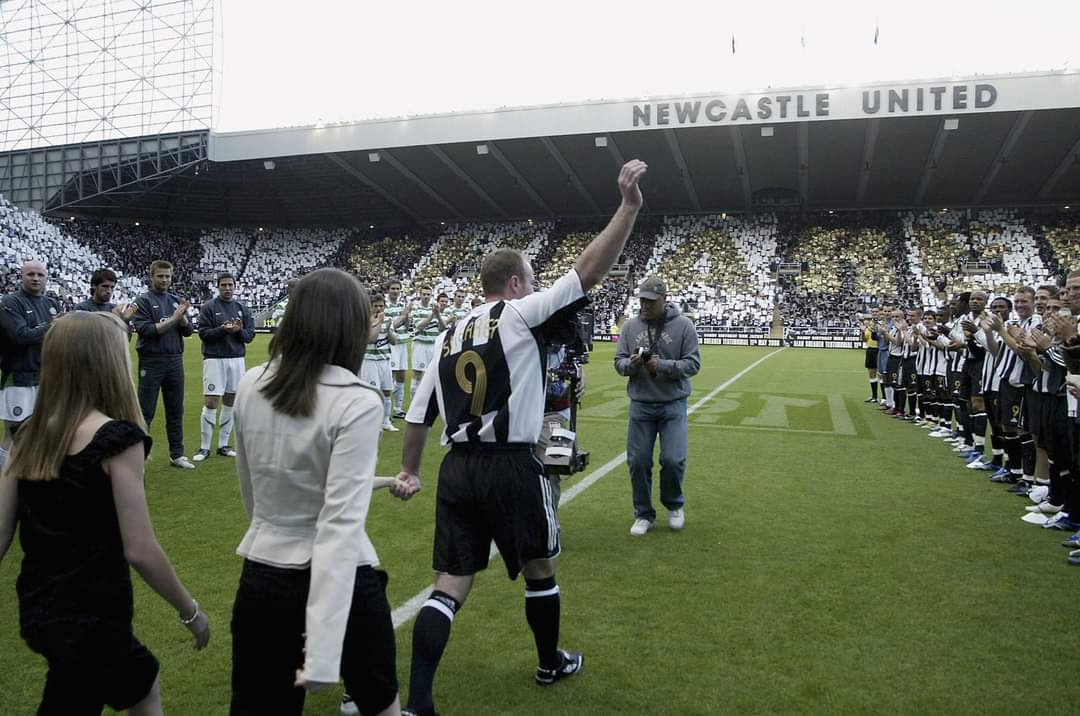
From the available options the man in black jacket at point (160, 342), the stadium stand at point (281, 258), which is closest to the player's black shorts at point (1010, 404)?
the man in black jacket at point (160, 342)

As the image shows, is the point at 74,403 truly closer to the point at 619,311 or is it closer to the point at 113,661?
the point at 113,661

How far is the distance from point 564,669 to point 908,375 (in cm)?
1272

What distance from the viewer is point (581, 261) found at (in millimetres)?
3311

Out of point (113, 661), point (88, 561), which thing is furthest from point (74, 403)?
point (113, 661)

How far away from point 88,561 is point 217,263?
58.3 meters

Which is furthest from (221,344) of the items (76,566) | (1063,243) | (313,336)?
(1063,243)

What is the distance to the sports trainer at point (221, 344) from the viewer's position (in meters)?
9.20

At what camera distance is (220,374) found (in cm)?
930

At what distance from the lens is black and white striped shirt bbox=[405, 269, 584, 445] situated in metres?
3.35

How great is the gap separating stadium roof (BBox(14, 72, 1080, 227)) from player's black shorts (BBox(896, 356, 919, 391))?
24563 millimetres

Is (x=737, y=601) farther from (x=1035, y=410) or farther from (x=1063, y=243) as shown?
(x=1063, y=243)

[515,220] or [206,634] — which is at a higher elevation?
[515,220]

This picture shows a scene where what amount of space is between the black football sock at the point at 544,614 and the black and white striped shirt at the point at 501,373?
687 millimetres

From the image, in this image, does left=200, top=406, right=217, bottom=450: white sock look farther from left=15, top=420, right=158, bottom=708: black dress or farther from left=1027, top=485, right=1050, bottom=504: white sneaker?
left=1027, top=485, right=1050, bottom=504: white sneaker
